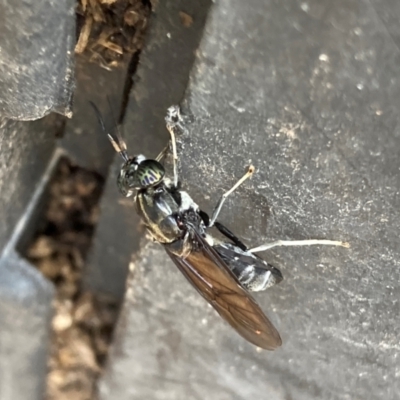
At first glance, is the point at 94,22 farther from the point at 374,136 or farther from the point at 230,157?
the point at 374,136

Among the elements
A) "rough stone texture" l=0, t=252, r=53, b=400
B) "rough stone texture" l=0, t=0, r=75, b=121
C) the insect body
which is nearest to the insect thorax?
the insect body

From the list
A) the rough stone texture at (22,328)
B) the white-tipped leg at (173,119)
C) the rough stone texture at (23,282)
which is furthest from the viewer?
the rough stone texture at (22,328)

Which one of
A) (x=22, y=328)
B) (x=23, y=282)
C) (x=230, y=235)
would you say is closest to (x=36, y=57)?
(x=230, y=235)

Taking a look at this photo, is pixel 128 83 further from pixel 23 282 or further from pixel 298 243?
pixel 23 282

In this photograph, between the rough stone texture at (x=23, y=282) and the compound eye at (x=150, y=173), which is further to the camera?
the rough stone texture at (x=23, y=282)

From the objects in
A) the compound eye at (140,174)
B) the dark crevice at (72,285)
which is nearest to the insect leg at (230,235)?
the compound eye at (140,174)

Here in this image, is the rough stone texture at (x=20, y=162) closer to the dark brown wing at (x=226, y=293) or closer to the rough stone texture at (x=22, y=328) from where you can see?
the rough stone texture at (x=22, y=328)
